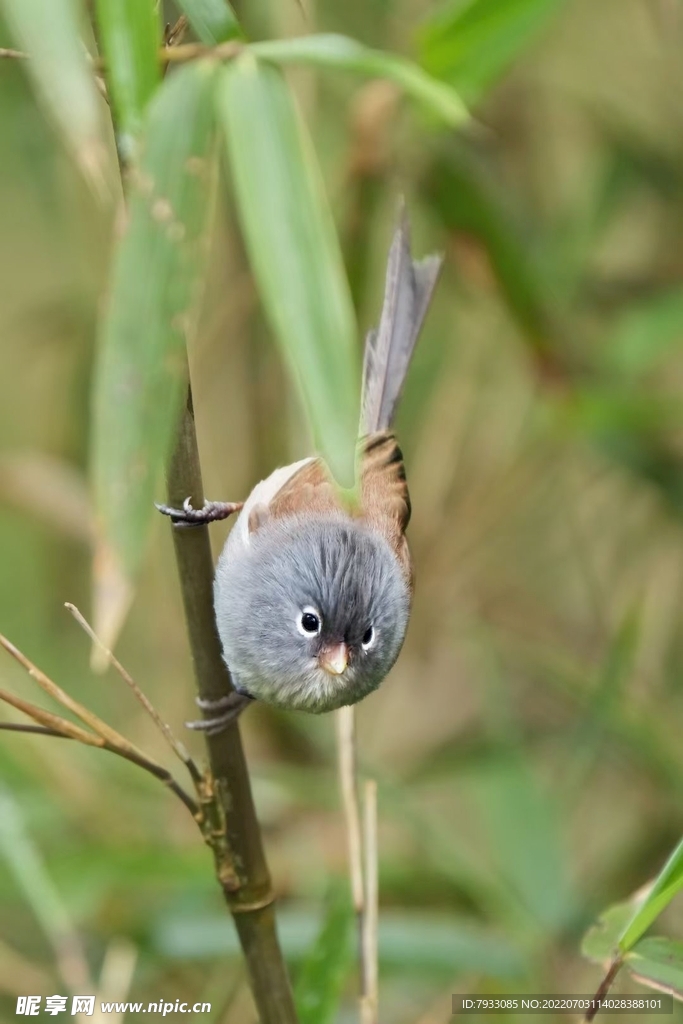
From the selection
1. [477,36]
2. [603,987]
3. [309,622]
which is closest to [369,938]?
[603,987]

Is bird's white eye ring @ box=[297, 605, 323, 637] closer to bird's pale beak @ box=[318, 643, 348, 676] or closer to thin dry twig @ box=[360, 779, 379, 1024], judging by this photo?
bird's pale beak @ box=[318, 643, 348, 676]

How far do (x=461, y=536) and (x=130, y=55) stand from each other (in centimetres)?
205

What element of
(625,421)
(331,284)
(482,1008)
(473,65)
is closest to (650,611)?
(625,421)

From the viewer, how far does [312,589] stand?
163 cm

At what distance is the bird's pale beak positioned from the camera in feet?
5.16

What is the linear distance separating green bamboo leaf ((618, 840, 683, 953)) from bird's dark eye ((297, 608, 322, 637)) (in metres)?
0.62

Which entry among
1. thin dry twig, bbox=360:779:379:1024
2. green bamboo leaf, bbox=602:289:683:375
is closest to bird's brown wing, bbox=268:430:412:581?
thin dry twig, bbox=360:779:379:1024

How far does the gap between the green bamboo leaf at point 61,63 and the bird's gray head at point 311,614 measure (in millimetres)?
871

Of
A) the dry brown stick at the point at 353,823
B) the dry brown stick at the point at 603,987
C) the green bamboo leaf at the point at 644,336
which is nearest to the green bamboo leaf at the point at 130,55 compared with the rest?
the dry brown stick at the point at 353,823

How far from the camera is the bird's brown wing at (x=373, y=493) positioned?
69.2 inches

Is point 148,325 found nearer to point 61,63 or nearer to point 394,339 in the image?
point 61,63

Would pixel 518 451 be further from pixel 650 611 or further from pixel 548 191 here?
pixel 548 191

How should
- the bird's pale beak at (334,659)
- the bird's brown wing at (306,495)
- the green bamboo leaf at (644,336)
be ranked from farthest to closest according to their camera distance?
the green bamboo leaf at (644,336) < the bird's brown wing at (306,495) < the bird's pale beak at (334,659)

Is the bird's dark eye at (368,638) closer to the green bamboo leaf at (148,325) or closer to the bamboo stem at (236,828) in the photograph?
the bamboo stem at (236,828)
